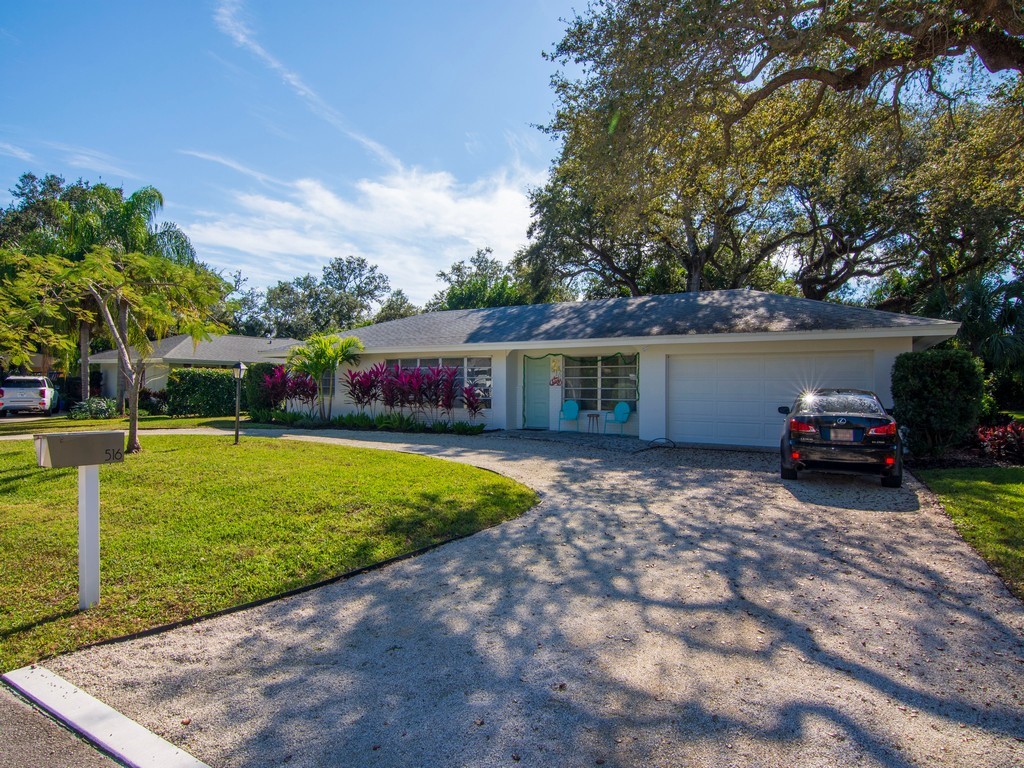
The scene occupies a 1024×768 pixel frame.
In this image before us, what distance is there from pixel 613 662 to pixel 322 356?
15.6m

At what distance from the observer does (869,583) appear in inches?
186

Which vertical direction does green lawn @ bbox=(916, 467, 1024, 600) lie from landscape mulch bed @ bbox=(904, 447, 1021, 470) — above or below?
below

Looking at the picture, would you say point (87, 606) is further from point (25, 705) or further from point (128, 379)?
point (128, 379)

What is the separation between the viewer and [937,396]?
978 centimetres

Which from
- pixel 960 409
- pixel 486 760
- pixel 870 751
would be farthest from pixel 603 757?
pixel 960 409

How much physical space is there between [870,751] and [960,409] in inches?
369

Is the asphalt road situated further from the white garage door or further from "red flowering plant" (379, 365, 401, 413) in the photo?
"red flowering plant" (379, 365, 401, 413)

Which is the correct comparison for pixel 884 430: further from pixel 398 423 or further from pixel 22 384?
pixel 22 384

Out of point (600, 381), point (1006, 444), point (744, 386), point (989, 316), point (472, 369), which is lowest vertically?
point (1006, 444)

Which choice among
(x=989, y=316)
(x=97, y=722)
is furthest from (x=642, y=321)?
(x=97, y=722)

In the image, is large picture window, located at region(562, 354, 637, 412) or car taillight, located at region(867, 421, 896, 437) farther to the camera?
large picture window, located at region(562, 354, 637, 412)

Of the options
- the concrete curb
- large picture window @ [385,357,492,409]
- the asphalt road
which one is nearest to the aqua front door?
large picture window @ [385,357,492,409]

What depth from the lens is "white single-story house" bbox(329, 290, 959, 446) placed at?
1195cm

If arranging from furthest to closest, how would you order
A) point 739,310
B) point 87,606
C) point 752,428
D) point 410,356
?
point 410,356 → point 739,310 → point 752,428 → point 87,606
